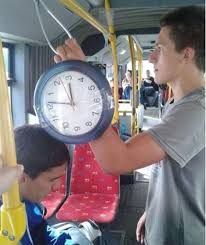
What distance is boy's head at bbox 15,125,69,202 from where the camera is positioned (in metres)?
1.11

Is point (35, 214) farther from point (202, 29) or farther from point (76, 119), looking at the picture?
point (202, 29)

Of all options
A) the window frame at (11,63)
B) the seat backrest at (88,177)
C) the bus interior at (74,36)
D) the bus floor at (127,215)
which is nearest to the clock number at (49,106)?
the bus interior at (74,36)

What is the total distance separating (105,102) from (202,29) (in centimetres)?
51

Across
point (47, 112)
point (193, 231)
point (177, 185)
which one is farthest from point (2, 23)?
point (193, 231)

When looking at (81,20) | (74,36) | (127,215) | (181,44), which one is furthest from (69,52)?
(127,215)

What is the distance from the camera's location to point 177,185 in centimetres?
121

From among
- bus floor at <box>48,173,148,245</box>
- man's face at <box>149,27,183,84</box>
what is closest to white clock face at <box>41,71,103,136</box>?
man's face at <box>149,27,183,84</box>

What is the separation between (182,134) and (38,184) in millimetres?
529

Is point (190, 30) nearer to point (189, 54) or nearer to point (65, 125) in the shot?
point (189, 54)

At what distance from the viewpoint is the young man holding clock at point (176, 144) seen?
1048 mm

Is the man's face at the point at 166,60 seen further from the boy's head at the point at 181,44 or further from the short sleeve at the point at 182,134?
the short sleeve at the point at 182,134

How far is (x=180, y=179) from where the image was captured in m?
1.19

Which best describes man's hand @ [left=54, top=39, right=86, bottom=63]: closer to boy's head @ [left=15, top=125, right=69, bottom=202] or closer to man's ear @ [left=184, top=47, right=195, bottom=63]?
boy's head @ [left=15, top=125, right=69, bottom=202]

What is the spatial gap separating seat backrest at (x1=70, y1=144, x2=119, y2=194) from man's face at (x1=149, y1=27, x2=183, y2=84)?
210cm
